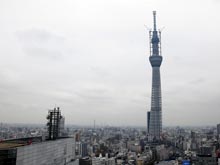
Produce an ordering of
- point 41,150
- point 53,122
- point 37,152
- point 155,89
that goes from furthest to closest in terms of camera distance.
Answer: point 155,89
point 53,122
point 41,150
point 37,152

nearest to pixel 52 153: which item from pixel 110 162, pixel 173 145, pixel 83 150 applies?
pixel 110 162

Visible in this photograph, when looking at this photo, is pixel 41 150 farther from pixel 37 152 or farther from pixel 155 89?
pixel 155 89

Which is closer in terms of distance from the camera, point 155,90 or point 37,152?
point 37,152

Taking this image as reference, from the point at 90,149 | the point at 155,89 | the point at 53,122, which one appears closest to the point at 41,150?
the point at 53,122

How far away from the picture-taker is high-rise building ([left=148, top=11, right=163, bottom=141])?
6831 centimetres

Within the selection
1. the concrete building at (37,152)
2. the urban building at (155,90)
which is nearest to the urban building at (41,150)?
the concrete building at (37,152)

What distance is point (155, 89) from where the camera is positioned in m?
67.9

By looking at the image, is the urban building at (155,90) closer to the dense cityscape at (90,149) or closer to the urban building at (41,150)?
the dense cityscape at (90,149)

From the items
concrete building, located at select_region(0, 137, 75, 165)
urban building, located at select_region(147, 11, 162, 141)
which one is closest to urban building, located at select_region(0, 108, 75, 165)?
concrete building, located at select_region(0, 137, 75, 165)

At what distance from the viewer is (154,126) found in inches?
2872

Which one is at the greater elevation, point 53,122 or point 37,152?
point 53,122

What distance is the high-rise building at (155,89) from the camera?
68.3m

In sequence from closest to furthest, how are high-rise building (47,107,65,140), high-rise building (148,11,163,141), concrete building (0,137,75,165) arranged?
concrete building (0,137,75,165)
high-rise building (47,107,65,140)
high-rise building (148,11,163,141)

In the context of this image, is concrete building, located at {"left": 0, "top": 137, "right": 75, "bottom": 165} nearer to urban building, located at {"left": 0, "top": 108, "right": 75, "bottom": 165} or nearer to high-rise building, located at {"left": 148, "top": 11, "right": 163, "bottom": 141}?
urban building, located at {"left": 0, "top": 108, "right": 75, "bottom": 165}
